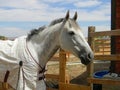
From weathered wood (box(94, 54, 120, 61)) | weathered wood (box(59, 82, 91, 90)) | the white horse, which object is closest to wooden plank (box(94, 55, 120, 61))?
weathered wood (box(94, 54, 120, 61))

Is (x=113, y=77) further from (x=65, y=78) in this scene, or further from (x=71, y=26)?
(x=71, y=26)

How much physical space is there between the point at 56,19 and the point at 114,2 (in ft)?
14.4

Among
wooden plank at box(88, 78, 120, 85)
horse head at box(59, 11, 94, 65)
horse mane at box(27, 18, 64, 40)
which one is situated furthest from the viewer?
wooden plank at box(88, 78, 120, 85)

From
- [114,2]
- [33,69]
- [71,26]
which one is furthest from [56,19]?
[114,2]

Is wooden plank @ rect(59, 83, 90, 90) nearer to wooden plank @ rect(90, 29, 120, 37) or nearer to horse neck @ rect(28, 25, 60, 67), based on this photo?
wooden plank @ rect(90, 29, 120, 37)

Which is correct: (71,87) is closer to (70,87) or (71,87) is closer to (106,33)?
(70,87)

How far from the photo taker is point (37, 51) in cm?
496

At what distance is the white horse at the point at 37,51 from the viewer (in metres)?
4.79

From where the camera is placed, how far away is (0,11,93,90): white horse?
15.7 feet

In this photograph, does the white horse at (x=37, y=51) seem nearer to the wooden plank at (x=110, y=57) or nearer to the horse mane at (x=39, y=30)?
the horse mane at (x=39, y=30)

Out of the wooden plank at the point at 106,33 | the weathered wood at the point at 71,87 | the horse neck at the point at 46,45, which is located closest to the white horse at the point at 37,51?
the horse neck at the point at 46,45

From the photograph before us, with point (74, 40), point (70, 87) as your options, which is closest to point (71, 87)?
point (70, 87)

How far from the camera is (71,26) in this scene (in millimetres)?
4902

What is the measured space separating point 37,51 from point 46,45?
0.53ft
